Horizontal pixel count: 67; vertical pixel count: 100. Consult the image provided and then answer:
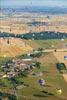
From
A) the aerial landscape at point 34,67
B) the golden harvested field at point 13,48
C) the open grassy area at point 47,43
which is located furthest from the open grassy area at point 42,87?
the open grassy area at point 47,43

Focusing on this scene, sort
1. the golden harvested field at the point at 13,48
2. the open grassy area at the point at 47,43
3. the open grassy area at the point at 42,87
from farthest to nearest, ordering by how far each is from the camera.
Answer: the open grassy area at the point at 47,43
the golden harvested field at the point at 13,48
the open grassy area at the point at 42,87

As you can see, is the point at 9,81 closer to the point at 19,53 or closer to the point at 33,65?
the point at 33,65

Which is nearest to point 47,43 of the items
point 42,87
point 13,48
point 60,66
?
point 13,48

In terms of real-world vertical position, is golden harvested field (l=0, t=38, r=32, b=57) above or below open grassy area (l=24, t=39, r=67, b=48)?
above

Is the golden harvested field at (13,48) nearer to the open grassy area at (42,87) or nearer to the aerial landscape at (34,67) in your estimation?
the aerial landscape at (34,67)

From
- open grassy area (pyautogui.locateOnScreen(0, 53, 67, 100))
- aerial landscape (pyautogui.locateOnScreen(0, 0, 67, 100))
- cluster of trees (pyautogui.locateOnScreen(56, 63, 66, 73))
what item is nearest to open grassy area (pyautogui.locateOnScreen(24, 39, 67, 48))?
aerial landscape (pyautogui.locateOnScreen(0, 0, 67, 100))

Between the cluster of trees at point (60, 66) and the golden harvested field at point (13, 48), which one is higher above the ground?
the cluster of trees at point (60, 66)

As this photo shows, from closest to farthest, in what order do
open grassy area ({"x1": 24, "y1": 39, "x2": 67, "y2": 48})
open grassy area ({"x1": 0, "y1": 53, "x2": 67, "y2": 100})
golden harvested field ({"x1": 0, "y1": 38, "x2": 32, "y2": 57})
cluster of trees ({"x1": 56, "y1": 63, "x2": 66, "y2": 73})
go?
open grassy area ({"x1": 0, "y1": 53, "x2": 67, "y2": 100}) < cluster of trees ({"x1": 56, "y1": 63, "x2": 66, "y2": 73}) < golden harvested field ({"x1": 0, "y1": 38, "x2": 32, "y2": 57}) < open grassy area ({"x1": 24, "y1": 39, "x2": 67, "y2": 48})

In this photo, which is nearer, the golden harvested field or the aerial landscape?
the aerial landscape

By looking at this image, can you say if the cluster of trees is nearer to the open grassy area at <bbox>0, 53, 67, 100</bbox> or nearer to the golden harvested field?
the open grassy area at <bbox>0, 53, 67, 100</bbox>
